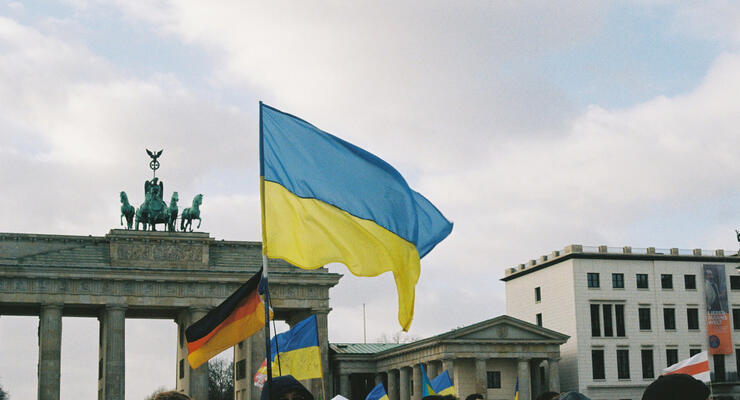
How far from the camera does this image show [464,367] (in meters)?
80.6

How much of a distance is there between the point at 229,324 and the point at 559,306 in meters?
72.3

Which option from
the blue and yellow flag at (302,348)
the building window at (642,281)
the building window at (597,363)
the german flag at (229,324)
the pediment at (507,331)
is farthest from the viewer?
the building window at (642,281)

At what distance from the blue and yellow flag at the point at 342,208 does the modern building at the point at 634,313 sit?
69.3 meters

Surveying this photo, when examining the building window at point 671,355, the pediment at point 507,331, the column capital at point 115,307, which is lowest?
the building window at point 671,355

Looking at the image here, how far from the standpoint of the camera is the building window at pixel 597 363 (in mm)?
81250

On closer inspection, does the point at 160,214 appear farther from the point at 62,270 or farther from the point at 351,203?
the point at 351,203

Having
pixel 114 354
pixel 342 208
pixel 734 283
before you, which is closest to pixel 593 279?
pixel 734 283

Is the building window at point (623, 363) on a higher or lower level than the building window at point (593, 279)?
lower

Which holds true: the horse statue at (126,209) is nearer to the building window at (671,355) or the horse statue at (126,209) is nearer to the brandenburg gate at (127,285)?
the brandenburg gate at (127,285)

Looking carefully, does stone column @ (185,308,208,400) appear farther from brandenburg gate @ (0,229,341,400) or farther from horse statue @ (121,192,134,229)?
horse statue @ (121,192,134,229)

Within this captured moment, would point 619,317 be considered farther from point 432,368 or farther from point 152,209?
point 152,209

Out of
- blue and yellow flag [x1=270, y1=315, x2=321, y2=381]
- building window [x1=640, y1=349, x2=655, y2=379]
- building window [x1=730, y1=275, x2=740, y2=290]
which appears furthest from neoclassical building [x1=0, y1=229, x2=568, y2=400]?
blue and yellow flag [x1=270, y1=315, x2=321, y2=381]

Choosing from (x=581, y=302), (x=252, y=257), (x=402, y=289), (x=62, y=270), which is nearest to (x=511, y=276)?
(x=581, y=302)

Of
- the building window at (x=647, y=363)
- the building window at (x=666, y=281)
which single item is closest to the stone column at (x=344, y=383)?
the building window at (x=647, y=363)
